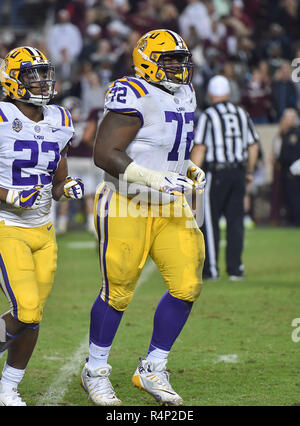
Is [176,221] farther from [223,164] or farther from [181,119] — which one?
[223,164]

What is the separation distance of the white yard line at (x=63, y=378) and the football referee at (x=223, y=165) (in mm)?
2481

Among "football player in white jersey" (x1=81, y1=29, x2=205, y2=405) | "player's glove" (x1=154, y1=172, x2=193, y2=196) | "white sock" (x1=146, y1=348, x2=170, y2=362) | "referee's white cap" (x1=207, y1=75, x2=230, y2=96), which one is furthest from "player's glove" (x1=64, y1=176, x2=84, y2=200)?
"referee's white cap" (x1=207, y1=75, x2=230, y2=96)

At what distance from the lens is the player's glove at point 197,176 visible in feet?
13.9

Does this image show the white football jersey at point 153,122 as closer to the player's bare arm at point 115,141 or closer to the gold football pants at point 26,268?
the player's bare arm at point 115,141

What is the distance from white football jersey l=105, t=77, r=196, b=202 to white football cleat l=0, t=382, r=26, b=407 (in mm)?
1096

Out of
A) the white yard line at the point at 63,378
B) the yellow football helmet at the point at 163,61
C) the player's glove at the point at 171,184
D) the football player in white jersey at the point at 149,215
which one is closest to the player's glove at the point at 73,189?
the football player in white jersey at the point at 149,215

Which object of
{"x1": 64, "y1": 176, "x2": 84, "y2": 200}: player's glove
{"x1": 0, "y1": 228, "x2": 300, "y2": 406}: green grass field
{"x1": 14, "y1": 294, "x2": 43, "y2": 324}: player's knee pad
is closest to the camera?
{"x1": 14, "y1": 294, "x2": 43, "y2": 324}: player's knee pad

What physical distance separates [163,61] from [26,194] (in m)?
0.94

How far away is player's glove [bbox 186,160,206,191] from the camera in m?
4.23

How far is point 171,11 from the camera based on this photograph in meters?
14.5

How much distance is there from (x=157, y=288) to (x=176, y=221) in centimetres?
331

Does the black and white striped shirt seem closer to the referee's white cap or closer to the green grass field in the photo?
the referee's white cap

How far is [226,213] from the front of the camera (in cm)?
791
